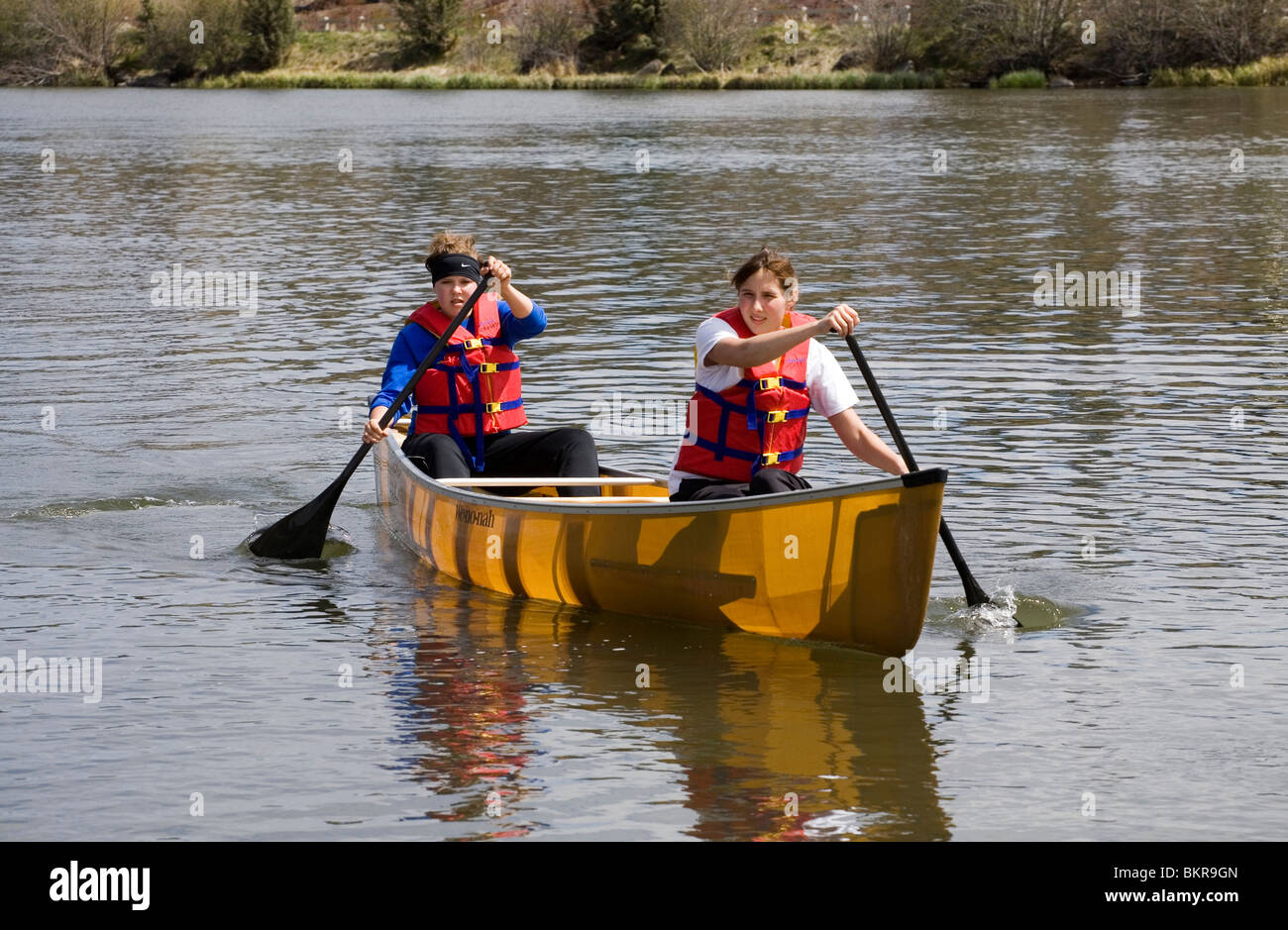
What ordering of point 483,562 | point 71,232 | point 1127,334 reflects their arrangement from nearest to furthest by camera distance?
point 483,562 < point 1127,334 < point 71,232

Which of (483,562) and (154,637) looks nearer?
(154,637)

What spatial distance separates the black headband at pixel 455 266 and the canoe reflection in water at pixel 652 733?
170 cm

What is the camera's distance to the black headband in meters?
8.38

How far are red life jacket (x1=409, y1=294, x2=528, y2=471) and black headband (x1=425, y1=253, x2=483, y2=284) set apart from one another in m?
0.14

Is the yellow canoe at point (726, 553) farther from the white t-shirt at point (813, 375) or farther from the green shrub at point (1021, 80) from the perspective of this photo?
the green shrub at point (1021, 80)

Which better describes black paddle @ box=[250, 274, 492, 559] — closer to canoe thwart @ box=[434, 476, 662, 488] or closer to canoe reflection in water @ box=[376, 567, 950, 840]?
canoe thwart @ box=[434, 476, 662, 488]

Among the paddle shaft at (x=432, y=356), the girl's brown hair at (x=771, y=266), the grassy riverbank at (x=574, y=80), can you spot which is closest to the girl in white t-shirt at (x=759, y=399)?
the girl's brown hair at (x=771, y=266)

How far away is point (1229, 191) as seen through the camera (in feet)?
79.9

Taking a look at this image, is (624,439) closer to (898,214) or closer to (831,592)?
(831,592)

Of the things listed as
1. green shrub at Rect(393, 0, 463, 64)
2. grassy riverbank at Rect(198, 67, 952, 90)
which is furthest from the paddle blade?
green shrub at Rect(393, 0, 463, 64)

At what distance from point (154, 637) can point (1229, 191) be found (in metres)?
20.3

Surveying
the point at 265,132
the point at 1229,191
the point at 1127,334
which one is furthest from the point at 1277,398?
the point at 265,132

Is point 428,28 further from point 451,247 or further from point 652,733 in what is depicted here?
point 652,733
